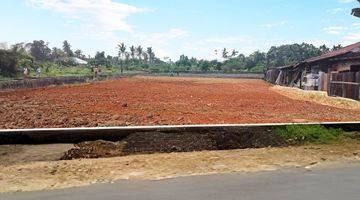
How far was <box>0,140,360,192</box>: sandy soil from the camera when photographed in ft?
22.6

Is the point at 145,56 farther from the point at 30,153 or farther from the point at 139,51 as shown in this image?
the point at 30,153

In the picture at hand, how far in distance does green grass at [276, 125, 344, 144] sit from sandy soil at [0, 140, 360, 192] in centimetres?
61

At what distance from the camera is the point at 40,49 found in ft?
327

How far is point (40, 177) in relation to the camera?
7.04 metres

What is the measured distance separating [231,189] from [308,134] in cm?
448

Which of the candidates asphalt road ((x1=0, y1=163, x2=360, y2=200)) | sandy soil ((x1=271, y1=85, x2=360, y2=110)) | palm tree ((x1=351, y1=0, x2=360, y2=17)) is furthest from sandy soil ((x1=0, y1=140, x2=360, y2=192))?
sandy soil ((x1=271, y1=85, x2=360, y2=110))

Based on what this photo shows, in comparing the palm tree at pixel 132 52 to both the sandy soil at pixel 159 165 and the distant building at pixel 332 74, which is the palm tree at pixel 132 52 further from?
the sandy soil at pixel 159 165

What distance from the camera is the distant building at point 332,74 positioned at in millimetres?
23297

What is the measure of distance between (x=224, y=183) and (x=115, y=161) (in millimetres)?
2256

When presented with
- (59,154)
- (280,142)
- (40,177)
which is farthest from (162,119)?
(40,177)

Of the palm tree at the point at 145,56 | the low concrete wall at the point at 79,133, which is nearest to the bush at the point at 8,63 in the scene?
the low concrete wall at the point at 79,133

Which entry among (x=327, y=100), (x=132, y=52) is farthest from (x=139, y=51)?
(x=327, y=100)

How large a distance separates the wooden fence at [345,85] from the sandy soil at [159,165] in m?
13.8

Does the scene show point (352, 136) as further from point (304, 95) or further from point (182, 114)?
point (304, 95)
